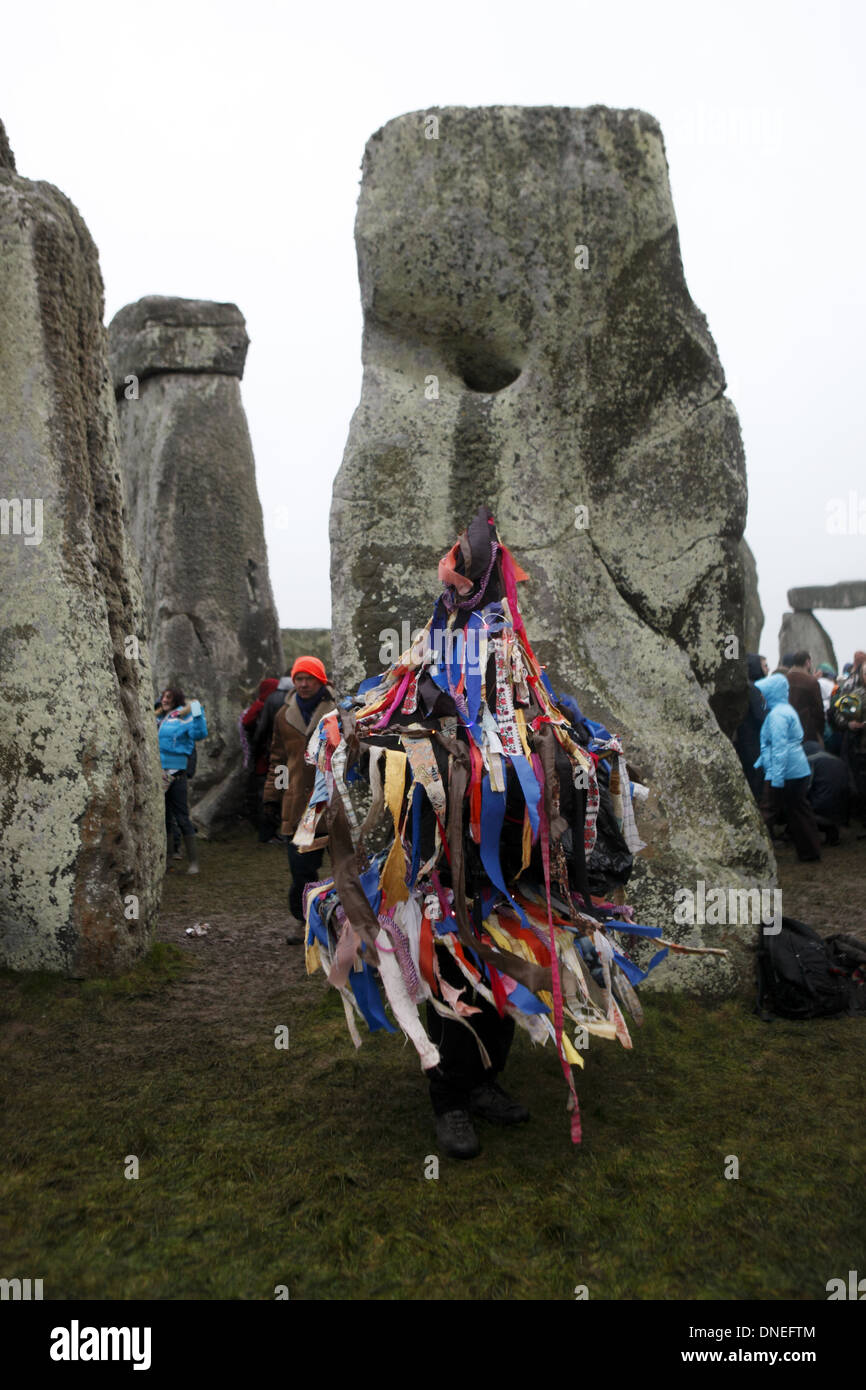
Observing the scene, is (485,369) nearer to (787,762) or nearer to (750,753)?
(750,753)

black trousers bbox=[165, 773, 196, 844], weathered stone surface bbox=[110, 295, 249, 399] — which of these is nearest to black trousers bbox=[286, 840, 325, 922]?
black trousers bbox=[165, 773, 196, 844]

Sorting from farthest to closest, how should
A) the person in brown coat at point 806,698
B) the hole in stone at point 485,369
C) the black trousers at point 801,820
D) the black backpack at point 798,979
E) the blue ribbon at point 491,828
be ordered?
the person in brown coat at point 806,698 → the black trousers at point 801,820 → the hole in stone at point 485,369 → the black backpack at point 798,979 → the blue ribbon at point 491,828

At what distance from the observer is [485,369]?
516cm

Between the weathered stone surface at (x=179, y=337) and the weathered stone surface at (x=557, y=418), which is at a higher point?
the weathered stone surface at (x=179, y=337)

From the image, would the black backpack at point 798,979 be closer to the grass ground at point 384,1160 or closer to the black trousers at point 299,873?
the grass ground at point 384,1160

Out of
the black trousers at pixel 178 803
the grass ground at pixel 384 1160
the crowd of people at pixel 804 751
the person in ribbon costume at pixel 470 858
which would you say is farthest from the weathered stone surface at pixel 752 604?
the person in ribbon costume at pixel 470 858

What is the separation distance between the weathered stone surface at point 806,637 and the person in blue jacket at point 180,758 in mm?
12924

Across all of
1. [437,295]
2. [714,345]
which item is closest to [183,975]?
[437,295]

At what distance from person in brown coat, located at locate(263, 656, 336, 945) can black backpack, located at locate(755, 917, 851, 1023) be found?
6.88 ft

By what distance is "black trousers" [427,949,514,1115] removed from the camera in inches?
123

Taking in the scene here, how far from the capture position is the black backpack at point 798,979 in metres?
4.20
